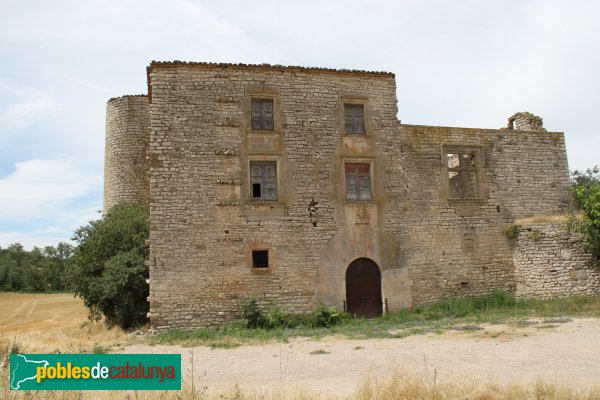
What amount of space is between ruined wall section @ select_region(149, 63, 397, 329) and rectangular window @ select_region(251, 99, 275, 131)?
9.6 inches

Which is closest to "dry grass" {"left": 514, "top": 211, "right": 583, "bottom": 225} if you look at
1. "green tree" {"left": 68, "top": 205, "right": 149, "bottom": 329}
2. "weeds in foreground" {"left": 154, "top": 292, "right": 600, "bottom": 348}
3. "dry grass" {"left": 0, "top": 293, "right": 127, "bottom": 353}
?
"weeds in foreground" {"left": 154, "top": 292, "right": 600, "bottom": 348}

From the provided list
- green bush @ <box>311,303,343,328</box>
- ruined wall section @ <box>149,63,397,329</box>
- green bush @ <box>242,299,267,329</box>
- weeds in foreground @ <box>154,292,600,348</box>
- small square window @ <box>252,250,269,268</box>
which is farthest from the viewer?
small square window @ <box>252,250,269,268</box>

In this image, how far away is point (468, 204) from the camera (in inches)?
685

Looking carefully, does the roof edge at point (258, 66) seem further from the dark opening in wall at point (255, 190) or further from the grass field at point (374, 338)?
the grass field at point (374, 338)

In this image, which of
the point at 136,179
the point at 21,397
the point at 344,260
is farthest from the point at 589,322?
the point at 136,179

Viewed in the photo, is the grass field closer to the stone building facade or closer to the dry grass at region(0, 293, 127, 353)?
the dry grass at region(0, 293, 127, 353)

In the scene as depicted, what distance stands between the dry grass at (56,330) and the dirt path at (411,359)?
1.76m

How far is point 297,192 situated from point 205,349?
601cm

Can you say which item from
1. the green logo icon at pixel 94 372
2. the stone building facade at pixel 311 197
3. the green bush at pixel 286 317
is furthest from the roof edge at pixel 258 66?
the green logo icon at pixel 94 372

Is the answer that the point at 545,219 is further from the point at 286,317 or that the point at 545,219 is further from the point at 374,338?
the point at 286,317

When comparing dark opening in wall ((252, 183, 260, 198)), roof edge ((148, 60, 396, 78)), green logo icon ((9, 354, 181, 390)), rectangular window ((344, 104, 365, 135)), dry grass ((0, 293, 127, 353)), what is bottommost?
dry grass ((0, 293, 127, 353))

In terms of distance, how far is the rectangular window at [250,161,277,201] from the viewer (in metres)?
15.6

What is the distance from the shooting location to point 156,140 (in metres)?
14.9

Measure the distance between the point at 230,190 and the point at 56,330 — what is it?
8.36 meters
